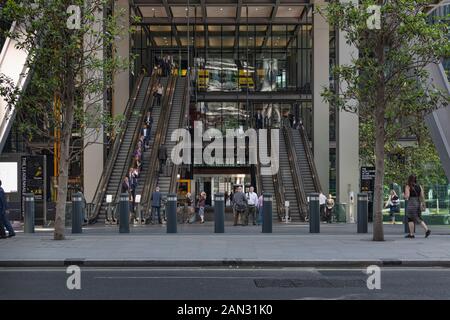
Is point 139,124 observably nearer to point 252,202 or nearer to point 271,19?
point 252,202

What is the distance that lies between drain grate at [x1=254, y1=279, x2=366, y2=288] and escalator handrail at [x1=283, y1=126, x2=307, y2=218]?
17940 mm

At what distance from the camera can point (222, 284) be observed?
10273 mm

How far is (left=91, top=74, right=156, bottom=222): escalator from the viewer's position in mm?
27641

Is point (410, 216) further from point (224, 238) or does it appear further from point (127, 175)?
point (127, 175)

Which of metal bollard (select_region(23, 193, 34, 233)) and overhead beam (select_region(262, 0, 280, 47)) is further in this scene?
overhead beam (select_region(262, 0, 280, 47))

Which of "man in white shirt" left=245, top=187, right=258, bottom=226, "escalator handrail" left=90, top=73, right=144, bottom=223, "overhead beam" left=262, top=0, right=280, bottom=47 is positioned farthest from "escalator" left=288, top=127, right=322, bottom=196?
"escalator handrail" left=90, top=73, right=144, bottom=223

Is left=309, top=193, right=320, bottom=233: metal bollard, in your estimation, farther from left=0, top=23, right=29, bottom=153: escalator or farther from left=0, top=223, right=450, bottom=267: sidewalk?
left=0, top=23, right=29, bottom=153: escalator

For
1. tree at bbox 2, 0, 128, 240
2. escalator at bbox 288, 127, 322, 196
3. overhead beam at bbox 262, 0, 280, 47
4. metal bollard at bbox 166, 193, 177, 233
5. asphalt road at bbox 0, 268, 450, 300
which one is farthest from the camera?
overhead beam at bbox 262, 0, 280, 47

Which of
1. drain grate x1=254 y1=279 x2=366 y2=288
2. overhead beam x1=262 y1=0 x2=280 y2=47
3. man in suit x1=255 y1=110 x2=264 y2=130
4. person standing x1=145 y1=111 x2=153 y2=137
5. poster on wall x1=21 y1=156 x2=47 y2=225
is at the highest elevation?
overhead beam x1=262 y1=0 x2=280 y2=47

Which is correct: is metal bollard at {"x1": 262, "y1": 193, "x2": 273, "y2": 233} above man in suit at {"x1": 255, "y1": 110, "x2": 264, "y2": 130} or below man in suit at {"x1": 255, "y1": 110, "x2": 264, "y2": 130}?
below

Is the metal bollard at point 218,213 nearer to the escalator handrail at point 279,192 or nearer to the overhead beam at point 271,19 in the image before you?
the escalator handrail at point 279,192
